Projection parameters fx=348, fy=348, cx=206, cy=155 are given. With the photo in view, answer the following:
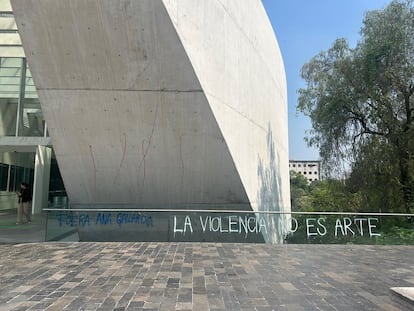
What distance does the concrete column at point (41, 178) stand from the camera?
51.1 ft

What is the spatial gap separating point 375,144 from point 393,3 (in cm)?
521

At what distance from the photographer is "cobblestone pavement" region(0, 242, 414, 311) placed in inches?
161

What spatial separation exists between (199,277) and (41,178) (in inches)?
523

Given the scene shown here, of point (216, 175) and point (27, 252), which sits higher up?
point (216, 175)

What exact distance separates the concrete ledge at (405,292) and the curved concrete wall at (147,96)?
14.0 feet

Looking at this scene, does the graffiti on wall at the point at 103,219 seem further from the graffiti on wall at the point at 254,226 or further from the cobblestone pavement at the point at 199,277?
the graffiti on wall at the point at 254,226

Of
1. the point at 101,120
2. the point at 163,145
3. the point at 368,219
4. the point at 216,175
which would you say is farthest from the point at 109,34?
→ the point at 368,219

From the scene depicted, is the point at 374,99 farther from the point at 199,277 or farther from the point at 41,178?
the point at 41,178

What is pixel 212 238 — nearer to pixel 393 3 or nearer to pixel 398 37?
pixel 398 37

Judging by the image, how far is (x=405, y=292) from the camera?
14.3 ft

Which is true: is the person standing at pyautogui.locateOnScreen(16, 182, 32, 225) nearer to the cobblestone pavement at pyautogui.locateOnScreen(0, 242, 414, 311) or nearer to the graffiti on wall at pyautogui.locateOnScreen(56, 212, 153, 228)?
the graffiti on wall at pyautogui.locateOnScreen(56, 212, 153, 228)

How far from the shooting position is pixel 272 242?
8602mm

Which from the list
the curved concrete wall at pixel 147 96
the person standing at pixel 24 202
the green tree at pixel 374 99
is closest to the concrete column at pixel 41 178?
the person standing at pixel 24 202

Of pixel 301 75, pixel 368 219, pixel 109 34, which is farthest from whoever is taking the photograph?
pixel 301 75
